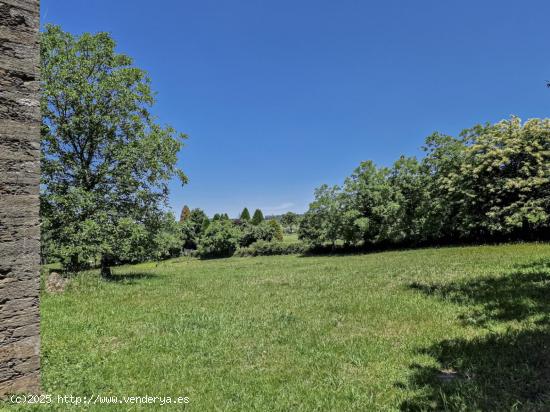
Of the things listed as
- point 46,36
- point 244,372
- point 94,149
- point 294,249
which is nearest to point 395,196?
point 294,249

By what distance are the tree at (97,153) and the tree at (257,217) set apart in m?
64.2

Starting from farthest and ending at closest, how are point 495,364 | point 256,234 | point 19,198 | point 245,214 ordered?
1. point 245,214
2. point 256,234
3. point 495,364
4. point 19,198

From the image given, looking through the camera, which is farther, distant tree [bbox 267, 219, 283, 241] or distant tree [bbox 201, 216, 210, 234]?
distant tree [bbox 267, 219, 283, 241]

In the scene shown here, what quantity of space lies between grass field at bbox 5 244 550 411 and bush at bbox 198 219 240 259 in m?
50.2

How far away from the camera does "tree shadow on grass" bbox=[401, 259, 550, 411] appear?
4609 millimetres

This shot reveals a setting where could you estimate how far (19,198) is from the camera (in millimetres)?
5172

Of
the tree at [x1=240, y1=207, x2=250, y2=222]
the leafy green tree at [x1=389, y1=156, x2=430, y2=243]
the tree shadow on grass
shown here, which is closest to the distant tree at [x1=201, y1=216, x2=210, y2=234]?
the tree at [x1=240, y1=207, x2=250, y2=222]

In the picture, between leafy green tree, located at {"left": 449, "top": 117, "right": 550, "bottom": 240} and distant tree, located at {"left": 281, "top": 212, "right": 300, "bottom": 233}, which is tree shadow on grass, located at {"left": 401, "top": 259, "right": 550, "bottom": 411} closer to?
leafy green tree, located at {"left": 449, "top": 117, "right": 550, "bottom": 240}

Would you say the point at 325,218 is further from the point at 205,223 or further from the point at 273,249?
the point at 205,223

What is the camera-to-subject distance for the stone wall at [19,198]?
495cm

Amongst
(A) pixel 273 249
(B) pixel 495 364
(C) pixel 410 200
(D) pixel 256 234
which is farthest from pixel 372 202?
(B) pixel 495 364

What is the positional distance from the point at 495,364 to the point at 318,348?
288 centimetres

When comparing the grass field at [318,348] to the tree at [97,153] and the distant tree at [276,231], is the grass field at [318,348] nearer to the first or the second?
the tree at [97,153]

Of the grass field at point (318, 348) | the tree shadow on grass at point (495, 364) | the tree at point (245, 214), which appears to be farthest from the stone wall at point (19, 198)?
the tree at point (245, 214)
